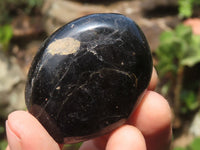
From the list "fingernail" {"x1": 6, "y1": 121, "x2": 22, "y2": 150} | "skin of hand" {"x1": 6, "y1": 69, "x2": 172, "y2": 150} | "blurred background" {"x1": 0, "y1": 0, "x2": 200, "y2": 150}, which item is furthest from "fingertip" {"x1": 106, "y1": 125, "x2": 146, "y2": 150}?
"blurred background" {"x1": 0, "y1": 0, "x2": 200, "y2": 150}

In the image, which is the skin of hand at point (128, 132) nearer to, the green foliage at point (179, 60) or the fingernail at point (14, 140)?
the fingernail at point (14, 140)

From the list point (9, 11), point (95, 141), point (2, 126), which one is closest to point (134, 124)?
point (95, 141)

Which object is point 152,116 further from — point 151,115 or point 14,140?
point 14,140

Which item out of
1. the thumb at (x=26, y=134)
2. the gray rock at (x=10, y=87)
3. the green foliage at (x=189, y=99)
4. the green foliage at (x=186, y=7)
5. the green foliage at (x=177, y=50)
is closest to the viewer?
the thumb at (x=26, y=134)

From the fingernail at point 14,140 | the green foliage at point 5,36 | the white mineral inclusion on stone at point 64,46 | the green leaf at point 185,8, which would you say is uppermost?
the white mineral inclusion on stone at point 64,46

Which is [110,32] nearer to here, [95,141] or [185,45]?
[95,141]

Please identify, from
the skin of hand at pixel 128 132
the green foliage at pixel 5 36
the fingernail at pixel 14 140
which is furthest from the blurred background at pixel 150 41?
the fingernail at pixel 14 140

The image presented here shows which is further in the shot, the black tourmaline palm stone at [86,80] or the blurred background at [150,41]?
the blurred background at [150,41]

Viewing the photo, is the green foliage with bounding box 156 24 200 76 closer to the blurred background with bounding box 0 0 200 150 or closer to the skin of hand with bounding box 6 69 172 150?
the blurred background with bounding box 0 0 200 150
